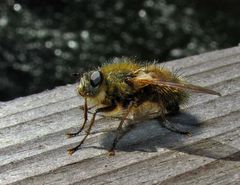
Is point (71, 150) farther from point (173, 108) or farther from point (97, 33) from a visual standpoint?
point (97, 33)

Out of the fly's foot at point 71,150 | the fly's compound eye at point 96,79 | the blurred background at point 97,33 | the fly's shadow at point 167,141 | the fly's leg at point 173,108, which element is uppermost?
the fly's compound eye at point 96,79

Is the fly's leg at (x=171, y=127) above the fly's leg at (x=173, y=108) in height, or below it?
above

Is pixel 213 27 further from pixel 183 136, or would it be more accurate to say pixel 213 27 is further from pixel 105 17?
pixel 183 136

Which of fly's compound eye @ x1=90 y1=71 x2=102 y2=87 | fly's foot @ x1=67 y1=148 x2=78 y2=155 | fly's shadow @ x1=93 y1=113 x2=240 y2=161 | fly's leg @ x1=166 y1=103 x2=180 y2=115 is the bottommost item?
fly's leg @ x1=166 y1=103 x2=180 y2=115

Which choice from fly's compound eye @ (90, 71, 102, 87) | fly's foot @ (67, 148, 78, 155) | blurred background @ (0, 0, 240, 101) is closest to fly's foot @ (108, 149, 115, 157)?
fly's foot @ (67, 148, 78, 155)

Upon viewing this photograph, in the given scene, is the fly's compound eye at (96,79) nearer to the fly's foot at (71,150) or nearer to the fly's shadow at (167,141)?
the fly's shadow at (167,141)

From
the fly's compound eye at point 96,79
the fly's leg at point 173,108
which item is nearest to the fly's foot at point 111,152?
the fly's leg at point 173,108

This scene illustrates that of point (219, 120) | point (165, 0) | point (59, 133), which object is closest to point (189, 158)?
point (219, 120)

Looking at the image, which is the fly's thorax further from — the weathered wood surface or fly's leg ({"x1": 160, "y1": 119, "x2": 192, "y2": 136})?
fly's leg ({"x1": 160, "y1": 119, "x2": 192, "y2": 136})
